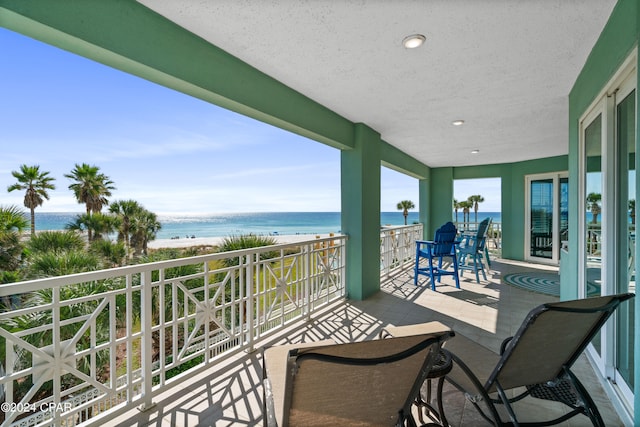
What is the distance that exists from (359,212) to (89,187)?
1236 cm

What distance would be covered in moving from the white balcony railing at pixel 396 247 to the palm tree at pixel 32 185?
1174 cm

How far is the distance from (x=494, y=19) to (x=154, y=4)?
2.15m

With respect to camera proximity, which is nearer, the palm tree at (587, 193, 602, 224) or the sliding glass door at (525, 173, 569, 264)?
the palm tree at (587, 193, 602, 224)

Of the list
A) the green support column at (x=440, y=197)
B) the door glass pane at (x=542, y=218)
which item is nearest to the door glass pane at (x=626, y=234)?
the door glass pane at (x=542, y=218)

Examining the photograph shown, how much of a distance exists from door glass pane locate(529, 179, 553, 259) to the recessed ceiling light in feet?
22.5

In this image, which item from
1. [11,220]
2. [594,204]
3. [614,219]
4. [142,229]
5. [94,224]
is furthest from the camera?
[142,229]

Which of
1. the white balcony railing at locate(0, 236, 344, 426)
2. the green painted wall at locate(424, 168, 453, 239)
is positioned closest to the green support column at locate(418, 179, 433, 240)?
the green painted wall at locate(424, 168, 453, 239)

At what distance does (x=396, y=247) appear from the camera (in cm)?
624

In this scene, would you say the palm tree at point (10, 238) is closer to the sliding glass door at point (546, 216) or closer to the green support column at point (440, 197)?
the green support column at point (440, 197)

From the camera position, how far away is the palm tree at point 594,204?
2314 mm

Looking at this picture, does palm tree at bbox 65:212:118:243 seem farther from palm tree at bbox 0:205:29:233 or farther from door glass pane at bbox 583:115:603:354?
door glass pane at bbox 583:115:603:354

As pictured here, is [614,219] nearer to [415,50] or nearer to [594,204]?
[594,204]

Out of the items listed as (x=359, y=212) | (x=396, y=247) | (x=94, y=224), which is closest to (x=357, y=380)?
(x=359, y=212)

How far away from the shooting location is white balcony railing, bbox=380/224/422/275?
5.81 m
